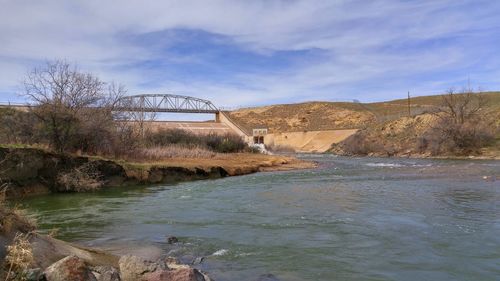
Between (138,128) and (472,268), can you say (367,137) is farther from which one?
(472,268)

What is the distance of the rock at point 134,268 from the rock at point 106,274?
0.13 m

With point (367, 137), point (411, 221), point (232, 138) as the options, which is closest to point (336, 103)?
point (367, 137)

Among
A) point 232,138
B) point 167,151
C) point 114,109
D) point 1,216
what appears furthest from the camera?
point 232,138

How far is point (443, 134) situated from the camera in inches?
2479

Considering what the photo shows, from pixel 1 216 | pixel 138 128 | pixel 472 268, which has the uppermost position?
pixel 138 128

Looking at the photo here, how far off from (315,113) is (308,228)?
13747cm

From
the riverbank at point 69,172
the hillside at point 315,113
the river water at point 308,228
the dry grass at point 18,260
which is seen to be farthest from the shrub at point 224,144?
the hillside at point 315,113

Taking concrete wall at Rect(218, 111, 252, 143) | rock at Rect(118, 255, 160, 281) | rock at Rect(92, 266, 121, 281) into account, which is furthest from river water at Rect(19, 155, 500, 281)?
concrete wall at Rect(218, 111, 252, 143)

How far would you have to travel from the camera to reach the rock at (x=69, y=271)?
6570 millimetres

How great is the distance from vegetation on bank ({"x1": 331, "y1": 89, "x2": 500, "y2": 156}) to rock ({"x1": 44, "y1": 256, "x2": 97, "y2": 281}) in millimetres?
60403

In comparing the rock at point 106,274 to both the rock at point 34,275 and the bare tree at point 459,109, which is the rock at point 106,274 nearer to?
the rock at point 34,275

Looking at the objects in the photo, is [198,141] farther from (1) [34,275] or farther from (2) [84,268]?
(1) [34,275]

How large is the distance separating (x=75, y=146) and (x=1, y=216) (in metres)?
24.8

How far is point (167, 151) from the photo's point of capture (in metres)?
43.8
